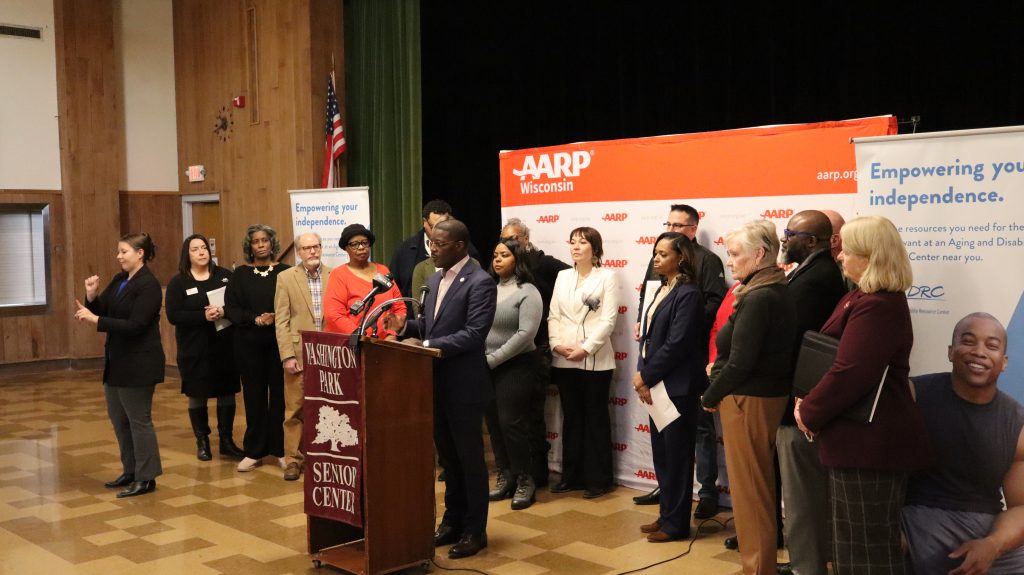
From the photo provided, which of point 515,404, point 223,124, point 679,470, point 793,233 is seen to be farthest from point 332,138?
point 793,233

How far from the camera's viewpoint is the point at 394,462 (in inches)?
164

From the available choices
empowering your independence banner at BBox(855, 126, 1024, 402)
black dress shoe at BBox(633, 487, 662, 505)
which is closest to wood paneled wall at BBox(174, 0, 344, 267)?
black dress shoe at BBox(633, 487, 662, 505)

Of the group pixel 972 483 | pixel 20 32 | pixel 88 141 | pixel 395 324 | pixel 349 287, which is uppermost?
pixel 20 32

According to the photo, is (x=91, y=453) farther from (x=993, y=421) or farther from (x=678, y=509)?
(x=993, y=421)

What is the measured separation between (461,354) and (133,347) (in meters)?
2.28

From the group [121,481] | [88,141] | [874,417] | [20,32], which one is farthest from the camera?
[88,141]

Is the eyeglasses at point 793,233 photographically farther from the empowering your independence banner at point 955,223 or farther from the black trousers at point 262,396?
the black trousers at point 262,396

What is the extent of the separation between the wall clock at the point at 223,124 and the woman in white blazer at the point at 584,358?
20.8 ft

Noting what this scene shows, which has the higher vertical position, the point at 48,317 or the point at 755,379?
the point at 755,379

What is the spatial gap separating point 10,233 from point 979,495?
35.0 ft

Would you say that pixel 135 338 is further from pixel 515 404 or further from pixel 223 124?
pixel 223 124

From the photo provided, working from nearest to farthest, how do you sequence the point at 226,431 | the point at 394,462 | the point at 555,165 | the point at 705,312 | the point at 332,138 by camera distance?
the point at 394,462, the point at 705,312, the point at 555,165, the point at 226,431, the point at 332,138

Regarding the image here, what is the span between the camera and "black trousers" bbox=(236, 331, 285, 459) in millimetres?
6402

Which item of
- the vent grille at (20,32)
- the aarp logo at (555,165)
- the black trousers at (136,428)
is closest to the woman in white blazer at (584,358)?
the aarp logo at (555,165)
